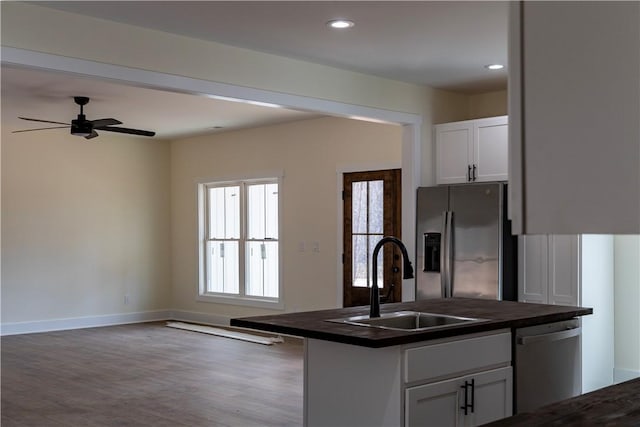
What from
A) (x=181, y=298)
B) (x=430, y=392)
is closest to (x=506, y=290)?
(x=430, y=392)

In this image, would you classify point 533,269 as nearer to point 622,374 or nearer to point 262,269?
point 622,374

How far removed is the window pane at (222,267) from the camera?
9.51 m

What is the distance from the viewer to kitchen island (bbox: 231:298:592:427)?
9.41 ft

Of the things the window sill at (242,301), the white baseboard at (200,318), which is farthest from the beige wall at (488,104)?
the white baseboard at (200,318)

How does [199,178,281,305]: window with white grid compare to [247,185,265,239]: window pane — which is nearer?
[199,178,281,305]: window with white grid

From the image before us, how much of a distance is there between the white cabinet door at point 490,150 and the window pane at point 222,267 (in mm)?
4384

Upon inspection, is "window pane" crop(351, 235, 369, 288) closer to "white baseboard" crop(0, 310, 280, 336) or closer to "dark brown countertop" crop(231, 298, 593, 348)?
"white baseboard" crop(0, 310, 280, 336)

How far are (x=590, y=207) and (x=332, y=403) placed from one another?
104 inches

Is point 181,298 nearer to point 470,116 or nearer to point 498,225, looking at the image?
point 470,116

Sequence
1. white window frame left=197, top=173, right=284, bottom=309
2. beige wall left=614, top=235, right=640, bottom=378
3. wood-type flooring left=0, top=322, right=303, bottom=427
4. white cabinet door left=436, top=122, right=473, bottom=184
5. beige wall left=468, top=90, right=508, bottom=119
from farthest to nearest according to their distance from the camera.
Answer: white window frame left=197, top=173, right=284, bottom=309, beige wall left=468, top=90, right=508, bottom=119, white cabinet door left=436, top=122, right=473, bottom=184, beige wall left=614, top=235, right=640, bottom=378, wood-type flooring left=0, top=322, right=303, bottom=427

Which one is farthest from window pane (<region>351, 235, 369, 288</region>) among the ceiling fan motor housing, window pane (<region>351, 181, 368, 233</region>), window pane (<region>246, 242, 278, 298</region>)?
the ceiling fan motor housing

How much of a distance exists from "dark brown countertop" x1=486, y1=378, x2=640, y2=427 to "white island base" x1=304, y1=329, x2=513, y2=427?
1.13 m

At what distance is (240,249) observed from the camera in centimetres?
932

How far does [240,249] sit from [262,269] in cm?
48
